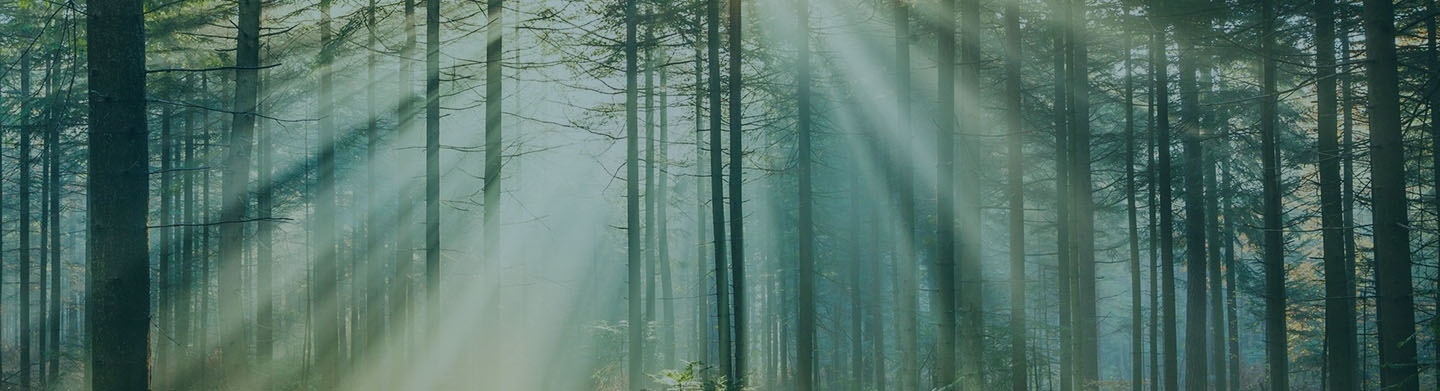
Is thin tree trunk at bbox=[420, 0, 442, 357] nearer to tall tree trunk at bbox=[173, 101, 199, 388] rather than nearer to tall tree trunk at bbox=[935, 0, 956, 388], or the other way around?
tall tree trunk at bbox=[935, 0, 956, 388]

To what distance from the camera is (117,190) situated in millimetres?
6500

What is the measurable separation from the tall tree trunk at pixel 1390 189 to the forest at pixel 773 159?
31 millimetres

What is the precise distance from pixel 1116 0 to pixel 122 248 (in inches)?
682

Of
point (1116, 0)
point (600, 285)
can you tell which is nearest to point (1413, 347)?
point (1116, 0)

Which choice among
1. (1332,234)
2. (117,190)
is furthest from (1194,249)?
(117,190)

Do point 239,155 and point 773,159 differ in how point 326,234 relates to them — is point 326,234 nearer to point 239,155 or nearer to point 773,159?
point 239,155

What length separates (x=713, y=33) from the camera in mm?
13523

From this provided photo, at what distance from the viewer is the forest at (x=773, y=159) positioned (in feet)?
30.3

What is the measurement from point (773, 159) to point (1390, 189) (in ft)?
42.2

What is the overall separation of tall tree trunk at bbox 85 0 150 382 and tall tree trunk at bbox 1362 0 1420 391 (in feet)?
42.4

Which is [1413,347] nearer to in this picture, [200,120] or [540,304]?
[540,304]

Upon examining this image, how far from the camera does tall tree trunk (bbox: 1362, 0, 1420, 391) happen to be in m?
8.54

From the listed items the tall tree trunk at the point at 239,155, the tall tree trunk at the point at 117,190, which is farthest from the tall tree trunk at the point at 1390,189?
the tall tree trunk at the point at 239,155

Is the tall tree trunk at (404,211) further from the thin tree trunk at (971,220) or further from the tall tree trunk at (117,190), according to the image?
the thin tree trunk at (971,220)
